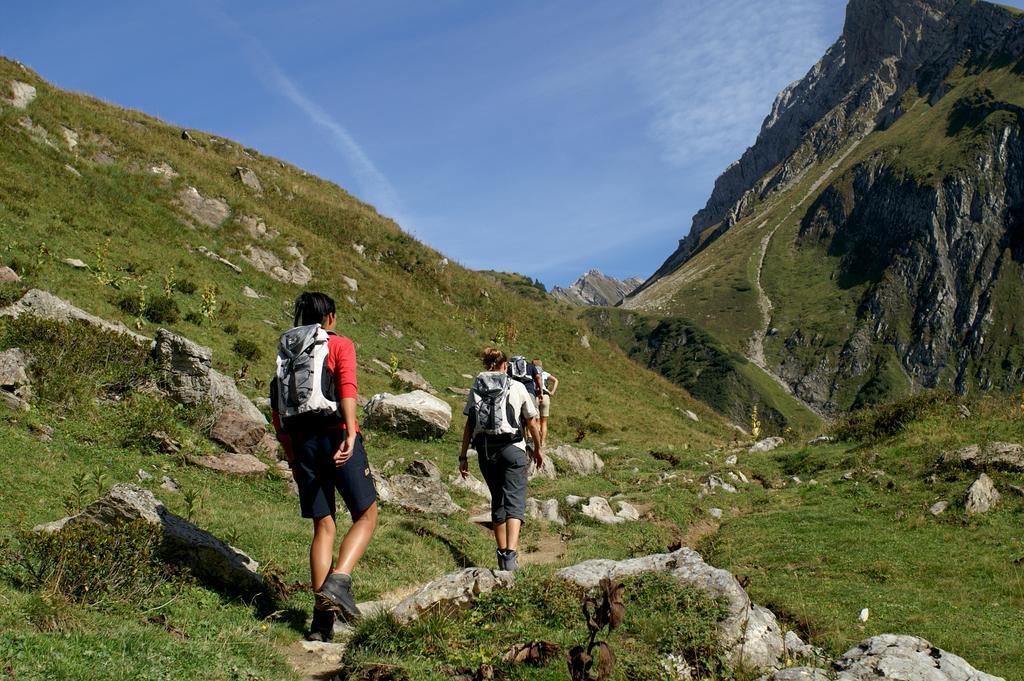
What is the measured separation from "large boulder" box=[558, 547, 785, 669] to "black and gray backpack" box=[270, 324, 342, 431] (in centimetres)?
313

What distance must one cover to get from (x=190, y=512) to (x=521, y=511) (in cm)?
470

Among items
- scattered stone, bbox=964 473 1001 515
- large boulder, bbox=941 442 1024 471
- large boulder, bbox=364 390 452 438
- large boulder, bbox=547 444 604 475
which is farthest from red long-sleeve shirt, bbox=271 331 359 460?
large boulder, bbox=547 444 604 475

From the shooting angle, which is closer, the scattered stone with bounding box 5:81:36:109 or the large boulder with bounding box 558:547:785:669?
the large boulder with bounding box 558:547:785:669

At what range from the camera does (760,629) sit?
612 centimetres

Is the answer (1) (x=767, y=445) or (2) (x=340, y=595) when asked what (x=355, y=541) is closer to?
(2) (x=340, y=595)

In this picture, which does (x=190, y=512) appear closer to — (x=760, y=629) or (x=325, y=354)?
(x=325, y=354)

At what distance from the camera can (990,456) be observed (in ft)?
46.3

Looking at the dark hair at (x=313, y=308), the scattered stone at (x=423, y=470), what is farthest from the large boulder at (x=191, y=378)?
the dark hair at (x=313, y=308)

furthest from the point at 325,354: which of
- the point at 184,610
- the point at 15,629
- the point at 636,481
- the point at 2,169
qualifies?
the point at 2,169

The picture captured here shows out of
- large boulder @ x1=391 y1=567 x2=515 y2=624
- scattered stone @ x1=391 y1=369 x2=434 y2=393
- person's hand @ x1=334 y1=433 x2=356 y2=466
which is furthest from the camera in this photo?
scattered stone @ x1=391 y1=369 x2=434 y2=393

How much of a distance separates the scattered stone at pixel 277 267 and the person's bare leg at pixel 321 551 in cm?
2790

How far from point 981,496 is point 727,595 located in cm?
962

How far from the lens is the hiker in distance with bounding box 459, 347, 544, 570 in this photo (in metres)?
8.95

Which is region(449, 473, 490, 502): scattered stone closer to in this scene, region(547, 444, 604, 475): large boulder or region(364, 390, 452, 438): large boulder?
region(364, 390, 452, 438): large boulder
